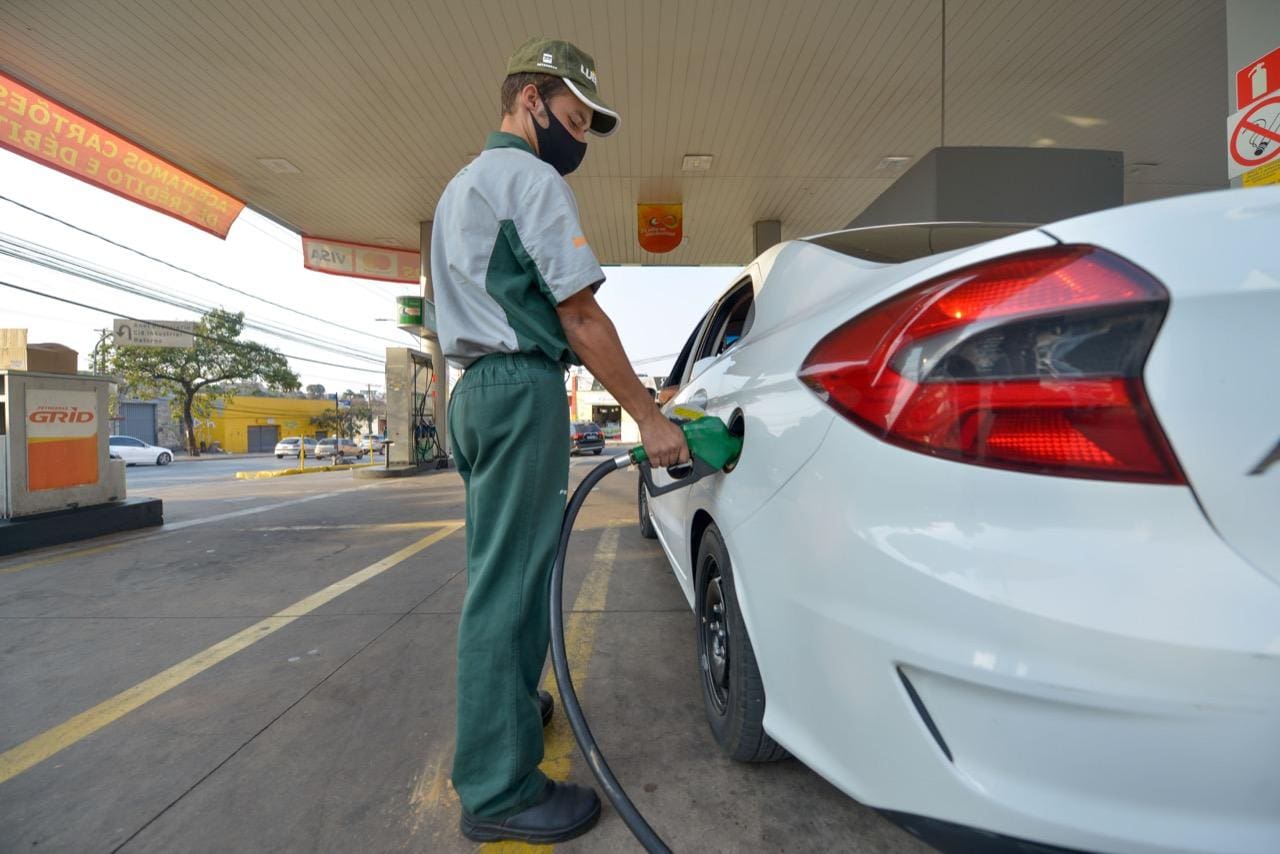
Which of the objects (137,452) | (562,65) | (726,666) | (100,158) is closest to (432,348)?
(100,158)

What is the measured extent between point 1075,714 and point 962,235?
4.71 feet

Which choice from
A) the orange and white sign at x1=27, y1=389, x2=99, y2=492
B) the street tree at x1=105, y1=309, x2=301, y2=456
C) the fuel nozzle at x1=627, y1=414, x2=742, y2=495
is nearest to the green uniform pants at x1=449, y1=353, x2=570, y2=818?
the fuel nozzle at x1=627, y1=414, x2=742, y2=495

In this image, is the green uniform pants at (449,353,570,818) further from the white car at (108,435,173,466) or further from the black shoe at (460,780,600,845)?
the white car at (108,435,173,466)

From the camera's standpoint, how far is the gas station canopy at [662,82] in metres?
5.96

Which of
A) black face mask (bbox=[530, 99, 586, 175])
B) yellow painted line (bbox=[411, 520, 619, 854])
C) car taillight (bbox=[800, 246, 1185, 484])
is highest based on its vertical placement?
black face mask (bbox=[530, 99, 586, 175])

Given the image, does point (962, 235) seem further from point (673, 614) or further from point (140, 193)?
point (140, 193)

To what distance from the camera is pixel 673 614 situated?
293cm

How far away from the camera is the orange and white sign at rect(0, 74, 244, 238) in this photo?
6.88 metres

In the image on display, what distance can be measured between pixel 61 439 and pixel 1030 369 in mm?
7086

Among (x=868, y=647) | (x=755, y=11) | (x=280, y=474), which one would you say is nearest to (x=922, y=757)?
(x=868, y=647)

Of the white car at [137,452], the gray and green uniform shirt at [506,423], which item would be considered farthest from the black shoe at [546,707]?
the white car at [137,452]

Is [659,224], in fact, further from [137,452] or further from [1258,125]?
[137,452]

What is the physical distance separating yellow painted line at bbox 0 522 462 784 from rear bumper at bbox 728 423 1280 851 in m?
2.44

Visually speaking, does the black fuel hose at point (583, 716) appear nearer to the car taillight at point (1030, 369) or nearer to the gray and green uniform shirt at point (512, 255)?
the gray and green uniform shirt at point (512, 255)
